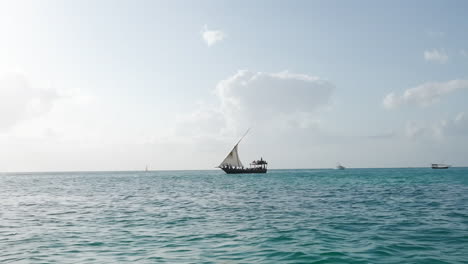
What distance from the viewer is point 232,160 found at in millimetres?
120312

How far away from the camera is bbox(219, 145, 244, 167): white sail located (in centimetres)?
11831

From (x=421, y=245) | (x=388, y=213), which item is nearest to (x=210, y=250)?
(x=421, y=245)

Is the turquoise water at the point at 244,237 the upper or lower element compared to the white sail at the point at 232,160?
lower

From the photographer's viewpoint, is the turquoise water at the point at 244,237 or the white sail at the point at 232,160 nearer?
the turquoise water at the point at 244,237

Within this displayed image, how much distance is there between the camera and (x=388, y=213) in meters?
21.3

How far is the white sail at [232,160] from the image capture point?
118m

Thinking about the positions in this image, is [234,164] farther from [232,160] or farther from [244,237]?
[244,237]

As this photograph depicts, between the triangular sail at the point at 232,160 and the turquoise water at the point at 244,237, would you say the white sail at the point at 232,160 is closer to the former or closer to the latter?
the triangular sail at the point at 232,160

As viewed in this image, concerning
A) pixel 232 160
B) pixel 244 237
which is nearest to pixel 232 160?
pixel 232 160

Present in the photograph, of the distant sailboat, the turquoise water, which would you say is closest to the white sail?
the distant sailboat

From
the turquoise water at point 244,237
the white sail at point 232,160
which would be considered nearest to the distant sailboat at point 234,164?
the white sail at point 232,160

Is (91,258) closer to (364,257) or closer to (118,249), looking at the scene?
(118,249)

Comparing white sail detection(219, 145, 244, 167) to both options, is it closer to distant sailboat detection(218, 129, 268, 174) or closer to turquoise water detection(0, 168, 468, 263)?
distant sailboat detection(218, 129, 268, 174)

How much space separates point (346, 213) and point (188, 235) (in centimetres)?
1066
